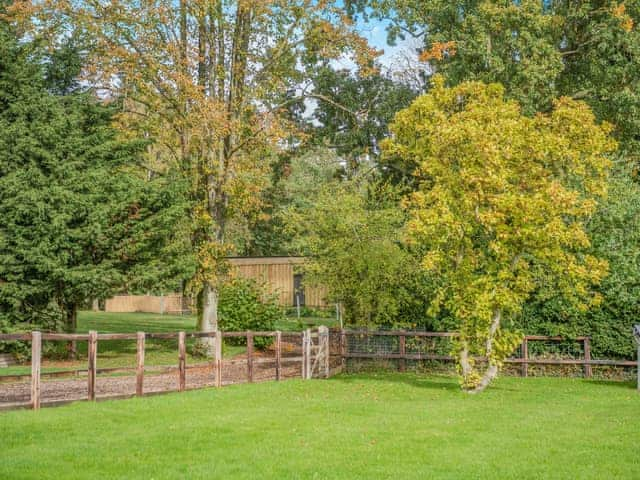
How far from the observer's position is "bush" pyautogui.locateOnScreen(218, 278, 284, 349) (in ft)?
88.9

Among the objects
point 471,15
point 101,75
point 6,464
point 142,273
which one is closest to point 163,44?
point 101,75

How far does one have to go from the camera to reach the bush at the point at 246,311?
2709 cm

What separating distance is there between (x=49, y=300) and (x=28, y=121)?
5055 mm

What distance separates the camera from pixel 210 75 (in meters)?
24.5

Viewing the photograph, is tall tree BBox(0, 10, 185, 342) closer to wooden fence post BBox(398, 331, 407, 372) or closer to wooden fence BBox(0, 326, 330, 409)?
wooden fence BBox(0, 326, 330, 409)

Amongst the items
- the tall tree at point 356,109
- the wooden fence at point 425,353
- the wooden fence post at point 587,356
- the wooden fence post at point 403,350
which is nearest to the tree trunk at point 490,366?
the wooden fence at point 425,353

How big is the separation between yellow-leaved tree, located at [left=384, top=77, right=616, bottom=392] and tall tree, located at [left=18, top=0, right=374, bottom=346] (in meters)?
8.32

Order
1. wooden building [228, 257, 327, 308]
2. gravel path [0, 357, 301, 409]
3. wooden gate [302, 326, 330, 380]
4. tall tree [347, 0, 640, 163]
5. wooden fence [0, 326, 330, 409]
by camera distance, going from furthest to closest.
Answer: wooden building [228, 257, 327, 308] → tall tree [347, 0, 640, 163] → wooden gate [302, 326, 330, 380] → gravel path [0, 357, 301, 409] → wooden fence [0, 326, 330, 409]

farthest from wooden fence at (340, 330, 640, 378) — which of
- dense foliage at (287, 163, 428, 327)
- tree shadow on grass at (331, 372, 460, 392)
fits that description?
dense foliage at (287, 163, 428, 327)

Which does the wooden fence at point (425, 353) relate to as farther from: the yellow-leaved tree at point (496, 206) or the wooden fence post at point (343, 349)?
the yellow-leaved tree at point (496, 206)

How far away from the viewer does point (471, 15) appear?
86.0ft

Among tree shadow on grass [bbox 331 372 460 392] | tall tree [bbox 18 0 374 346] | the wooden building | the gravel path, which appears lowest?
tree shadow on grass [bbox 331 372 460 392]

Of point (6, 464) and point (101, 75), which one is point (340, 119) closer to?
point (101, 75)

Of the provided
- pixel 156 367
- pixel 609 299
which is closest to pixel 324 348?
pixel 156 367
